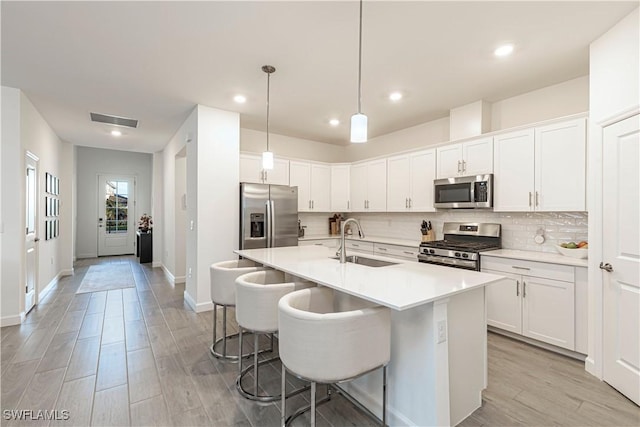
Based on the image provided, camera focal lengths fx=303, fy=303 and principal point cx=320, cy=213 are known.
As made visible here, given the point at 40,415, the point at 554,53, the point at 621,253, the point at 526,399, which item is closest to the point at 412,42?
the point at 554,53

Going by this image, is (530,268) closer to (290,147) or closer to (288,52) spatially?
(288,52)

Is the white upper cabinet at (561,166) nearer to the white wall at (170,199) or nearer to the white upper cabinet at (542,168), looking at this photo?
the white upper cabinet at (542,168)

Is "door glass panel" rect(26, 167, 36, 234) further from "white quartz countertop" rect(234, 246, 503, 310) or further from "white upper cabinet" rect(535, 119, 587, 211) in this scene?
"white upper cabinet" rect(535, 119, 587, 211)

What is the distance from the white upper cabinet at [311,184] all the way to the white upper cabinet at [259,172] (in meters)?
0.16

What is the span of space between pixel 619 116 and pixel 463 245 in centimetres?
183

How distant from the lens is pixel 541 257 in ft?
9.83

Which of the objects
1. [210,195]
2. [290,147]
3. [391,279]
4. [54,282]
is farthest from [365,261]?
[54,282]

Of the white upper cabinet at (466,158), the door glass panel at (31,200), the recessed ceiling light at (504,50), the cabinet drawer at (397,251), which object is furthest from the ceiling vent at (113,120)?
the recessed ceiling light at (504,50)

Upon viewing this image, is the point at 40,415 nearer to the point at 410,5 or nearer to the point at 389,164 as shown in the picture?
the point at 410,5

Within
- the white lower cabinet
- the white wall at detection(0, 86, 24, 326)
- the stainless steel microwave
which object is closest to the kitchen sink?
the white lower cabinet

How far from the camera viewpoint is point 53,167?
535 cm

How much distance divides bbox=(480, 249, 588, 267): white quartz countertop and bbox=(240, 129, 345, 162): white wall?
3686mm

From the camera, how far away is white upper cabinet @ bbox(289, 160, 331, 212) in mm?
5185

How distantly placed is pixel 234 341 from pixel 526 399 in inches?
99.2
